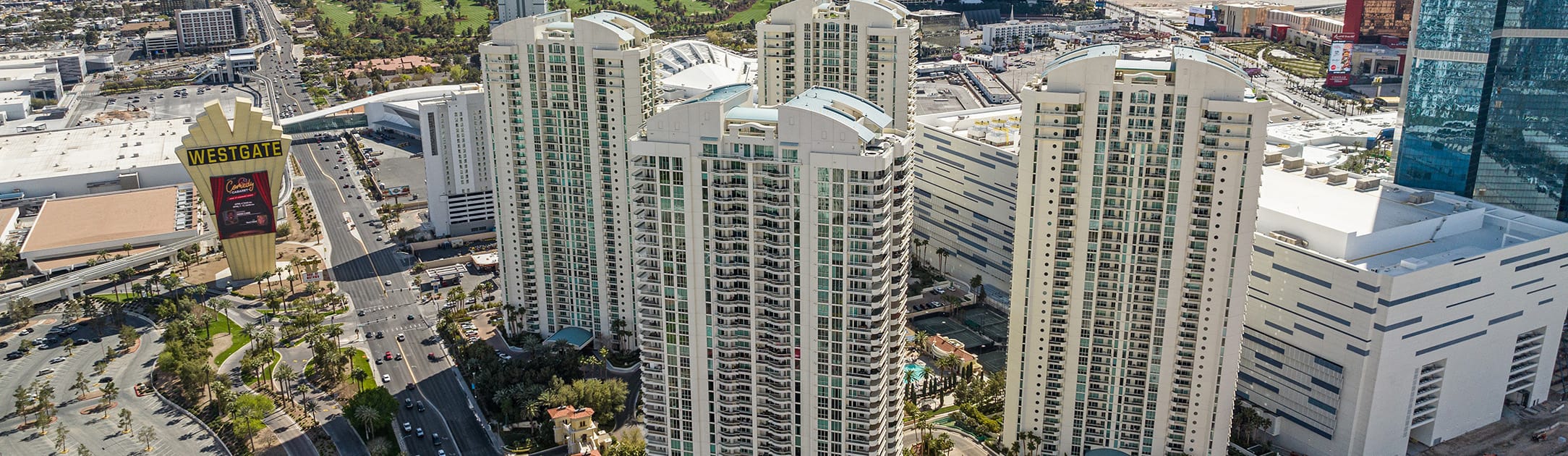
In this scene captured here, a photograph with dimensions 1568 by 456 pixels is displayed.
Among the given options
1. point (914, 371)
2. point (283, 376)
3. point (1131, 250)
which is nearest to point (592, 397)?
point (914, 371)

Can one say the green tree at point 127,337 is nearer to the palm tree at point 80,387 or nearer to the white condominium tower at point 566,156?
the palm tree at point 80,387

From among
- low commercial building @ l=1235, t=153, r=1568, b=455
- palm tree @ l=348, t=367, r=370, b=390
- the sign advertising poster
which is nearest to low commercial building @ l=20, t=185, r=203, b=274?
the sign advertising poster

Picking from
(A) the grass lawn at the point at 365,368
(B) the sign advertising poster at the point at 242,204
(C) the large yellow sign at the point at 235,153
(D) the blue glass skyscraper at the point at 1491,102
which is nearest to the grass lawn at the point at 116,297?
(B) the sign advertising poster at the point at 242,204

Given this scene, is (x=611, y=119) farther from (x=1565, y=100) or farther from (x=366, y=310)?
(x=1565, y=100)

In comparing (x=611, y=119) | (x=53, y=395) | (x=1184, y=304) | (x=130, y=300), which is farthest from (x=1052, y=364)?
(x=130, y=300)

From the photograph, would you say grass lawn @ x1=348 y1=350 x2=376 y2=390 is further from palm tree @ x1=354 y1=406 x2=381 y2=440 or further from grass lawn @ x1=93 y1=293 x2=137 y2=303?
grass lawn @ x1=93 y1=293 x2=137 y2=303

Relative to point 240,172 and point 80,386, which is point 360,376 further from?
point 240,172
